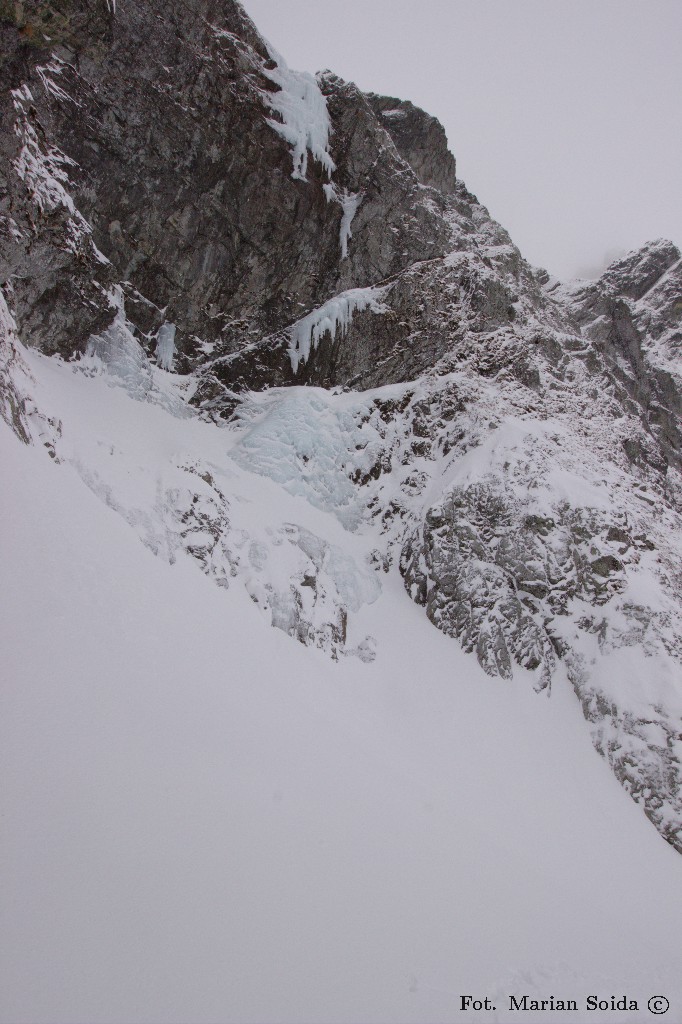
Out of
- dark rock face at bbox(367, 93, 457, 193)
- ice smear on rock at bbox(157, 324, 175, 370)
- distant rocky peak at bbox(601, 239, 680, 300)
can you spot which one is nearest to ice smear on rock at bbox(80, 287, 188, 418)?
ice smear on rock at bbox(157, 324, 175, 370)

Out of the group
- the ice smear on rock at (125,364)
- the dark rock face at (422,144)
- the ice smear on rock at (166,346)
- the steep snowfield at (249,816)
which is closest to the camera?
the steep snowfield at (249,816)

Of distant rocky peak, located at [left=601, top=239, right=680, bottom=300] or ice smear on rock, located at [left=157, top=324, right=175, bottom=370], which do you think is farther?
distant rocky peak, located at [left=601, top=239, right=680, bottom=300]

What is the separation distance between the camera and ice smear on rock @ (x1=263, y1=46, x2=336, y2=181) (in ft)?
66.7

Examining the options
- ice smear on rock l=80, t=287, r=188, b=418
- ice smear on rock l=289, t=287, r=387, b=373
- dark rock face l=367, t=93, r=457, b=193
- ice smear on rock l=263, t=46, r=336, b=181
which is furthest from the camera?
dark rock face l=367, t=93, r=457, b=193

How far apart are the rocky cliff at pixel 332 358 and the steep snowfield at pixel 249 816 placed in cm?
165

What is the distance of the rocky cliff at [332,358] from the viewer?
1296 cm

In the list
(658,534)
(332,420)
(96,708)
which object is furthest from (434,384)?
(96,708)

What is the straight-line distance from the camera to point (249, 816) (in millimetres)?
5328

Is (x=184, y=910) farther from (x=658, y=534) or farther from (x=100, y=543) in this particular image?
(x=658, y=534)

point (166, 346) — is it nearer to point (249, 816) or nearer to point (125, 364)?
point (125, 364)

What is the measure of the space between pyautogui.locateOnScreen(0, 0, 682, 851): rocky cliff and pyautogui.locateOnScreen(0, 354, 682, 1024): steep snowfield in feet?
5.40

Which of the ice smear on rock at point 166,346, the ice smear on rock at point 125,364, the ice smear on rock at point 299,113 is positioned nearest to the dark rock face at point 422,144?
the ice smear on rock at point 299,113

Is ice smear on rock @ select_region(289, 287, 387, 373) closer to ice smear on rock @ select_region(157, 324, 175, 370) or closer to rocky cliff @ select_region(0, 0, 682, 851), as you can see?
rocky cliff @ select_region(0, 0, 682, 851)

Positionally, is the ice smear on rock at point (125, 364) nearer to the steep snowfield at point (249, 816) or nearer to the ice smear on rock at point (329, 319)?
the steep snowfield at point (249, 816)
